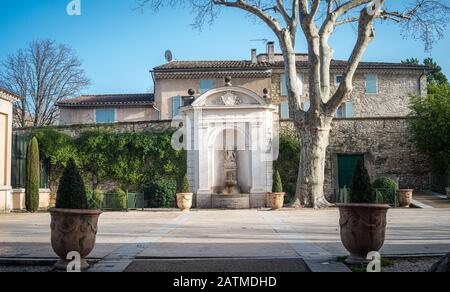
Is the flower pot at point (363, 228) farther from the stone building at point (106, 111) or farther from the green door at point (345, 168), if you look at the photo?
the stone building at point (106, 111)

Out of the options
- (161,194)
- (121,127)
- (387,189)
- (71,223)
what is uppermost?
(121,127)

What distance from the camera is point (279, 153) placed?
2395cm

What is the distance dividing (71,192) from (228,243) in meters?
3.44

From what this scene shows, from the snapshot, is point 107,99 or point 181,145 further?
point 107,99

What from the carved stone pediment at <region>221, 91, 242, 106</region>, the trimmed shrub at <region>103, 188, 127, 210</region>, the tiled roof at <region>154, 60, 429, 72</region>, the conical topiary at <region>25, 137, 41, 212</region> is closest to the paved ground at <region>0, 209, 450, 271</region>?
the conical topiary at <region>25, 137, 41, 212</region>

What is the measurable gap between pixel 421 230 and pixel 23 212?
48.7 feet

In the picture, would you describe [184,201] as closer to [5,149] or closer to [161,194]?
[161,194]

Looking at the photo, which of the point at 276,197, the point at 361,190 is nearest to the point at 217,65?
the point at 276,197

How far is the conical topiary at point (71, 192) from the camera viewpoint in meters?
6.37

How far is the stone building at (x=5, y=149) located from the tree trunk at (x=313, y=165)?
11116 millimetres

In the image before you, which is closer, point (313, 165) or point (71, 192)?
point (71, 192)

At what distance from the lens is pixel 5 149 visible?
20531mm

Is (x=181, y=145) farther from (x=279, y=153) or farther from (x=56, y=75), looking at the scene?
(x=56, y=75)
